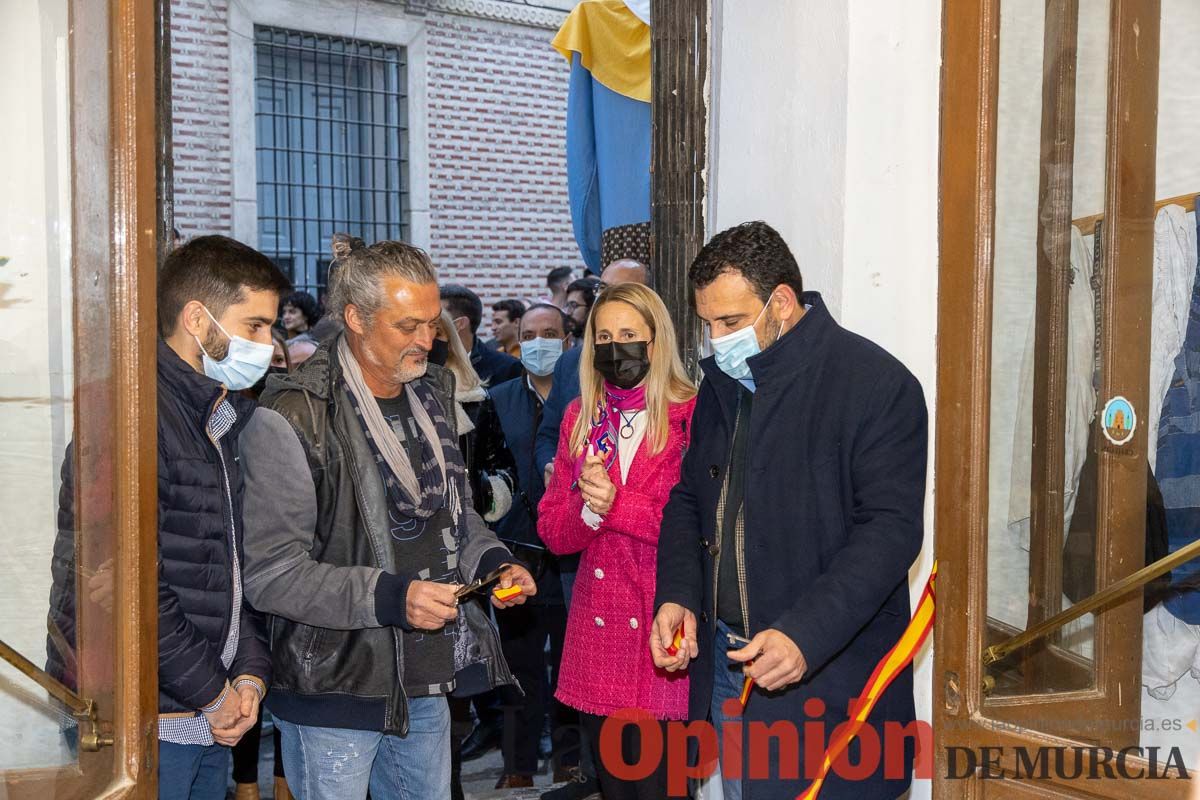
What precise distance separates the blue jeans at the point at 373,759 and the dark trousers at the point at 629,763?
59 cm

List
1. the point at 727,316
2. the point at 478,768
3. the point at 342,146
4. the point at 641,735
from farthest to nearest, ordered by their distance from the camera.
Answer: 1. the point at 342,146
2. the point at 478,768
3. the point at 641,735
4. the point at 727,316

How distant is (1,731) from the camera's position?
2.14m

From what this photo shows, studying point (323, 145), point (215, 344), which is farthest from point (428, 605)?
point (323, 145)

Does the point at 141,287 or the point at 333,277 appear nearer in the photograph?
the point at 141,287

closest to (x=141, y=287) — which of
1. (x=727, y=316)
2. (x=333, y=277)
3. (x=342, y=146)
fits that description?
(x=333, y=277)

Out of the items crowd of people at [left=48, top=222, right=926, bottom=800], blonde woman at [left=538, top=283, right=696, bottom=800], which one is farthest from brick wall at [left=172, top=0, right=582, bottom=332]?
crowd of people at [left=48, top=222, right=926, bottom=800]

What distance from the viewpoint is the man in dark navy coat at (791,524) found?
2.64 m

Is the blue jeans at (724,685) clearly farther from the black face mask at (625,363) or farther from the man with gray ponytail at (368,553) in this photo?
the black face mask at (625,363)

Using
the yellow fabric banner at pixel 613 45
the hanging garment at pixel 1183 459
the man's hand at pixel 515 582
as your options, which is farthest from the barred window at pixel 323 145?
the hanging garment at pixel 1183 459

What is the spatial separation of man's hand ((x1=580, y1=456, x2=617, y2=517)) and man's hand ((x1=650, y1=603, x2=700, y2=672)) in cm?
50

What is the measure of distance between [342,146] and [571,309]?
706 centimetres

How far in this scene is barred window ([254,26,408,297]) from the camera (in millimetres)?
12383

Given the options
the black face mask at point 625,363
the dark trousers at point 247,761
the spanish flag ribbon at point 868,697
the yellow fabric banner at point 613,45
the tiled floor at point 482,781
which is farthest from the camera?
the yellow fabric banner at point 613,45

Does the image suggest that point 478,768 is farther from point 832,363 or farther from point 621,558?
point 832,363
